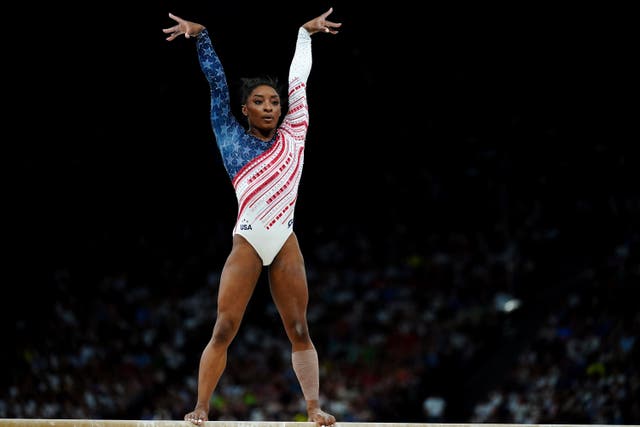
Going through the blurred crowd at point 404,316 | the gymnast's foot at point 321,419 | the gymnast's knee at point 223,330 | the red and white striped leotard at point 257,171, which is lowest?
the blurred crowd at point 404,316

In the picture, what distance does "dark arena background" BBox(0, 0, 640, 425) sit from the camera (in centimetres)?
1227

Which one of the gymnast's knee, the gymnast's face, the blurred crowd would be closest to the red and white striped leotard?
the gymnast's face

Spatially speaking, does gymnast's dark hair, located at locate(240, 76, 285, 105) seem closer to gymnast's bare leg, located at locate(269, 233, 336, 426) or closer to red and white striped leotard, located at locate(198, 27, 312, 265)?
red and white striped leotard, located at locate(198, 27, 312, 265)

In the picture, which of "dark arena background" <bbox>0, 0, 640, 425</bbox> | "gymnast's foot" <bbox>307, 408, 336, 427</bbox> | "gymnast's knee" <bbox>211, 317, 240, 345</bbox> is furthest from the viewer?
"dark arena background" <bbox>0, 0, 640, 425</bbox>

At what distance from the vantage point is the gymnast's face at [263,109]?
498cm

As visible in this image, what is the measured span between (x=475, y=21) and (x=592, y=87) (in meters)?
2.32

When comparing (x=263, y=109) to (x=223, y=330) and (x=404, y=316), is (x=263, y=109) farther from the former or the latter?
(x=404, y=316)

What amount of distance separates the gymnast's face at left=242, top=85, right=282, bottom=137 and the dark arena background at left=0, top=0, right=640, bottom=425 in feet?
22.2

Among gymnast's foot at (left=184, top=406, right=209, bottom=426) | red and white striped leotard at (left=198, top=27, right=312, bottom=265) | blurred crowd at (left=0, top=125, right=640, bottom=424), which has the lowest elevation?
blurred crowd at (left=0, top=125, right=640, bottom=424)

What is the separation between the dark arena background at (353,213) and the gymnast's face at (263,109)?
266 inches

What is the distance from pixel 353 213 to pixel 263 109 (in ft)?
35.2

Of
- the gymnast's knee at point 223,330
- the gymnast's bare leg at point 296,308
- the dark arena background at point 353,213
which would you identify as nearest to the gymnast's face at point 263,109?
the gymnast's bare leg at point 296,308

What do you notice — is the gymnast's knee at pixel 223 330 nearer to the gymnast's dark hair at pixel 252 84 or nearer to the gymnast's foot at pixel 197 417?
the gymnast's foot at pixel 197 417

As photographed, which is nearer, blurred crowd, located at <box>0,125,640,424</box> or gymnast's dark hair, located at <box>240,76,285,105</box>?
gymnast's dark hair, located at <box>240,76,285,105</box>
